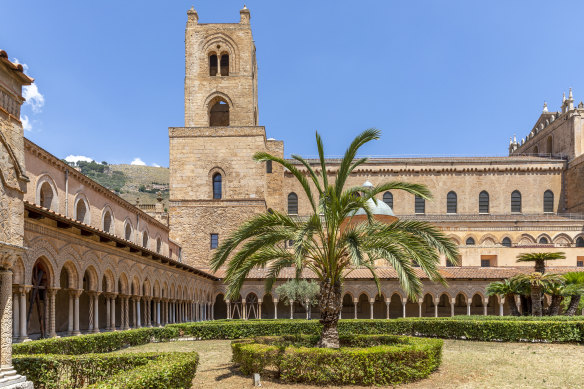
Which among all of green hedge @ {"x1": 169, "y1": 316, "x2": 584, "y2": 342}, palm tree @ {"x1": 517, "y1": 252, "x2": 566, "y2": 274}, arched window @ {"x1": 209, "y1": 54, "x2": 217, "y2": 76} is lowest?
green hedge @ {"x1": 169, "y1": 316, "x2": 584, "y2": 342}

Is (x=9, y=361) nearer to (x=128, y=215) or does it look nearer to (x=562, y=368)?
(x=562, y=368)

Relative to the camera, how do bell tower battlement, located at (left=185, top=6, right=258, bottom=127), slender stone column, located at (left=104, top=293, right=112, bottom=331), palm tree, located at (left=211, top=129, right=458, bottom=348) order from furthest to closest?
bell tower battlement, located at (left=185, top=6, right=258, bottom=127)
slender stone column, located at (left=104, top=293, right=112, bottom=331)
palm tree, located at (left=211, top=129, right=458, bottom=348)

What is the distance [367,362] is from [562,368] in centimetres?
552

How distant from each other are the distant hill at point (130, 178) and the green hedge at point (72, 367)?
97377mm

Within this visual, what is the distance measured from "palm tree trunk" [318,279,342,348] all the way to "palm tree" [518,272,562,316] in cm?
1297

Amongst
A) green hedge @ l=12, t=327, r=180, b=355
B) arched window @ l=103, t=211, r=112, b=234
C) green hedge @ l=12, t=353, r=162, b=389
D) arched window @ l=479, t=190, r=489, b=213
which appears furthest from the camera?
arched window @ l=479, t=190, r=489, b=213

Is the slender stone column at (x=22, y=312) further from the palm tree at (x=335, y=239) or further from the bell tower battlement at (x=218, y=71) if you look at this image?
the bell tower battlement at (x=218, y=71)

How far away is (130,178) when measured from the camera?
125 m

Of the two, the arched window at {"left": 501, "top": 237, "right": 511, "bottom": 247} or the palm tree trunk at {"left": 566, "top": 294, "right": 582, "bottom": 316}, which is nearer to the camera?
the palm tree trunk at {"left": 566, "top": 294, "right": 582, "bottom": 316}

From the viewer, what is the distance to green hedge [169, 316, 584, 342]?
783 inches

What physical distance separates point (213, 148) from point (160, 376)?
3054 centimetres

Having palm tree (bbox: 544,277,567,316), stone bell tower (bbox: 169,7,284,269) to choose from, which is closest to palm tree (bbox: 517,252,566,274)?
palm tree (bbox: 544,277,567,316)

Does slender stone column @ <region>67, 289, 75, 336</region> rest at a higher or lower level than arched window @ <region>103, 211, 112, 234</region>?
lower

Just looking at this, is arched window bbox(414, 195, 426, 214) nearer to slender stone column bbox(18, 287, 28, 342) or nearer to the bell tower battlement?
the bell tower battlement
